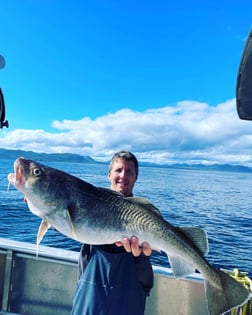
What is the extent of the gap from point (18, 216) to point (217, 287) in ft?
49.6

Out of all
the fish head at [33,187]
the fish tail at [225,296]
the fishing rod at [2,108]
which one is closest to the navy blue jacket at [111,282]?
the fish tail at [225,296]

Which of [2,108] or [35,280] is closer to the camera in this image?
[2,108]

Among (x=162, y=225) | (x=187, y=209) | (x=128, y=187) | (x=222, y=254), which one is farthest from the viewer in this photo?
(x=187, y=209)

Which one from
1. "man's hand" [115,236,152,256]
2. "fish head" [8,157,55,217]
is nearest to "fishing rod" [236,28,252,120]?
"man's hand" [115,236,152,256]

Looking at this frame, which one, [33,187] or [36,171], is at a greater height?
[36,171]

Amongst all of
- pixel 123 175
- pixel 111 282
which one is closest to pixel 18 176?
pixel 123 175

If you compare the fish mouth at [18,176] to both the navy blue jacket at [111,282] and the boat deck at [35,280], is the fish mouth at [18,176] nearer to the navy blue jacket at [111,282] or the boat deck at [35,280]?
the navy blue jacket at [111,282]

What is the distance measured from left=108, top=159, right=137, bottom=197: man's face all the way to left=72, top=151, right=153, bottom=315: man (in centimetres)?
63

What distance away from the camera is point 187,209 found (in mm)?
21828

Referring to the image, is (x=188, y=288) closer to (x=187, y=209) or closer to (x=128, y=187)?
(x=128, y=187)

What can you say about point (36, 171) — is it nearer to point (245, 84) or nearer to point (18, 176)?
point (18, 176)

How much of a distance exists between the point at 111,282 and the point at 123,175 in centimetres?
105

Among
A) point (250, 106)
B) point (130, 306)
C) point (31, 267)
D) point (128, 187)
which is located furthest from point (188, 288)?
point (250, 106)

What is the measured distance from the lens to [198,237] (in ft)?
9.16
